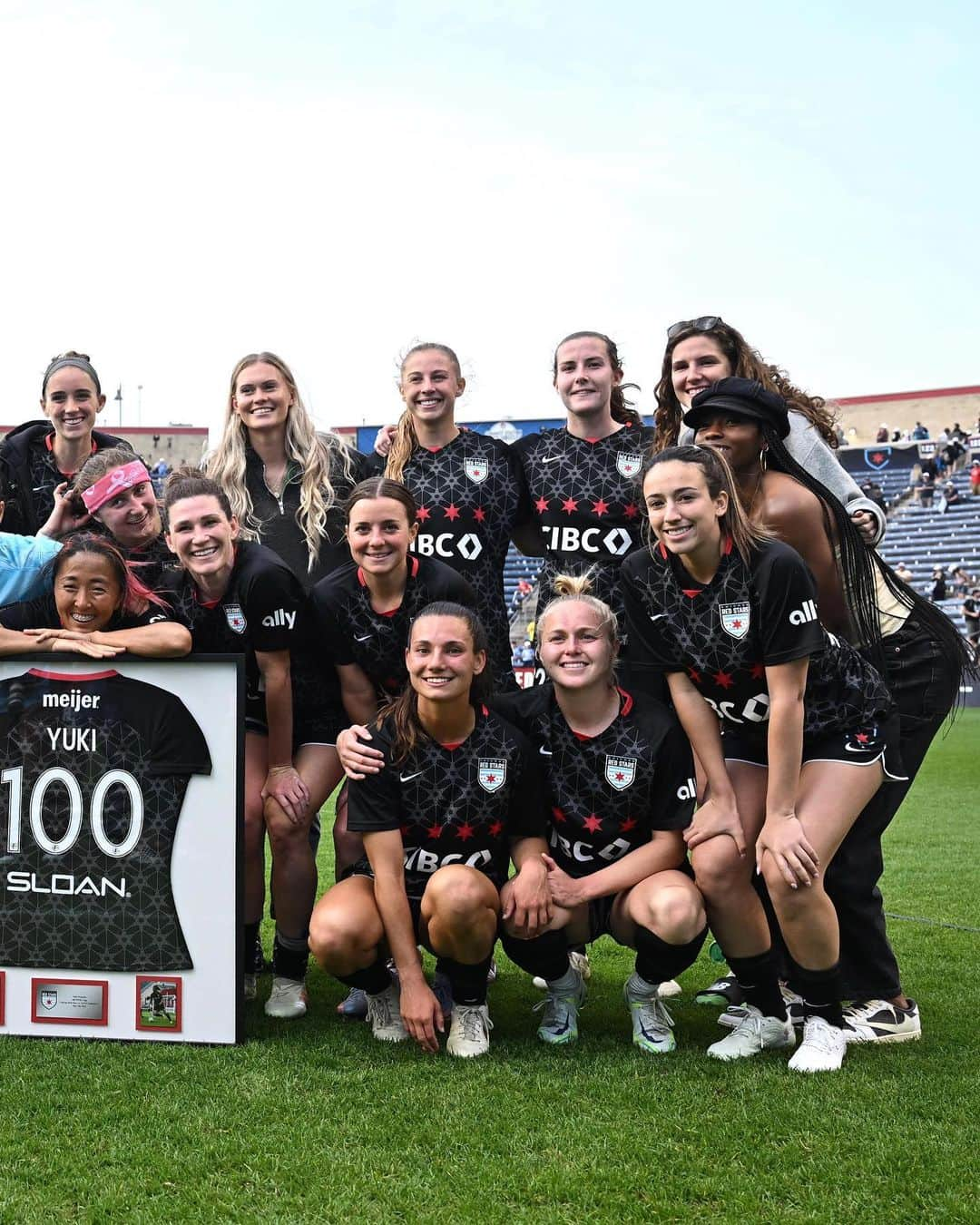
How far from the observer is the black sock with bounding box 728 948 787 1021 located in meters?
3.34

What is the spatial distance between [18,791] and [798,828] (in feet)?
7.26

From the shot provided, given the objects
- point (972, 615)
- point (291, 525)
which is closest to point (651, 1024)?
point (291, 525)

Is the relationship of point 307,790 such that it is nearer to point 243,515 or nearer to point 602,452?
Answer: point 243,515

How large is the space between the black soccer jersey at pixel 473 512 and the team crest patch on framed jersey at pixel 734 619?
112 cm

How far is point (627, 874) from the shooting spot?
3330 millimetres

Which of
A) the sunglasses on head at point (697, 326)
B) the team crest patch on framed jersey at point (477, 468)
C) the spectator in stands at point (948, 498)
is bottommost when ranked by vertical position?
the team crest patch on framed jersey at point (477, 468)

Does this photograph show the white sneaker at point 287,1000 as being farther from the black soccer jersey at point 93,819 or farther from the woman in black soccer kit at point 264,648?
the black soccer jersey at point 93,819

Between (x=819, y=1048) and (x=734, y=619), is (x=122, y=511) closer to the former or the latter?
(x=734, y=619)

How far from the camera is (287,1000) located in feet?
12.0

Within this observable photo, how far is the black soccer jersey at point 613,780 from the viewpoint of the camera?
3.39 m

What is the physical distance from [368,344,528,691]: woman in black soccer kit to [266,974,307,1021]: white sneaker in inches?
48.1

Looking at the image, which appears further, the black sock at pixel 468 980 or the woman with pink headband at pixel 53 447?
the woman with pink headband at pixel 53 447

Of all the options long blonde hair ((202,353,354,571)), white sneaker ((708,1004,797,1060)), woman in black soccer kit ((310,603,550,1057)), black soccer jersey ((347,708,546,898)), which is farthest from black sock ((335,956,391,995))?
long blonde hair ((202,353,354,571))

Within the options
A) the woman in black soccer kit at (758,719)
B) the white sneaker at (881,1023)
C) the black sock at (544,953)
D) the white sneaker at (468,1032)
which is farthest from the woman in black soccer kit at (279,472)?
the white sneaker at (881,1023)
